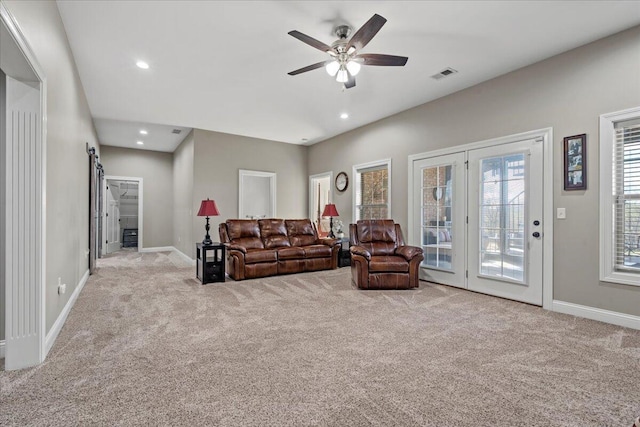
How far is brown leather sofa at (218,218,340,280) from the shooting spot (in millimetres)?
4934

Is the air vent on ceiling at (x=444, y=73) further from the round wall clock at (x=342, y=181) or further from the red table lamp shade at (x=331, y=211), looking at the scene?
the red table lamp shade at (x=331, y=211)

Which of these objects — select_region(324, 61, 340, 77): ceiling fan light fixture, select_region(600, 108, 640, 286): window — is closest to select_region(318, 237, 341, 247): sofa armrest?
select_region(324, 61, 340, 77): ceiling fan light fixture

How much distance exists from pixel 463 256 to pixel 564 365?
7.32 ft

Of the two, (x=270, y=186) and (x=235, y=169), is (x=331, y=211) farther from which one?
(x=235, y=169)

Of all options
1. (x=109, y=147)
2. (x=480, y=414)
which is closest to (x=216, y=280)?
(x=480, y=414)

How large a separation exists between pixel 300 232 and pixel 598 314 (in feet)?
14.2

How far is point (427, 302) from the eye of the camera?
368cm

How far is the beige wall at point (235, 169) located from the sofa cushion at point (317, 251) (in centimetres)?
218

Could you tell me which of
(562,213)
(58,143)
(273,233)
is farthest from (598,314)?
(58,143)

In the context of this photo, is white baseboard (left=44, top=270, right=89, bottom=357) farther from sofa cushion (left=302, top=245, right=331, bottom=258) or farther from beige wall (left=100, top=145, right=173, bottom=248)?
beige wall (left=100, top=145, right=173, bottom=248)

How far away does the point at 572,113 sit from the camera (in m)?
3.28

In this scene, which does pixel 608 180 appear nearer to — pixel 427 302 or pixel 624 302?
pixel 624 302

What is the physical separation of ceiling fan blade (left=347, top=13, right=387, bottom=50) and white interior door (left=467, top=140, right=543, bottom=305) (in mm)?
2388

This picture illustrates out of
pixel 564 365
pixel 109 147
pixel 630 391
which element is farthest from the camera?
pixel 109 147
